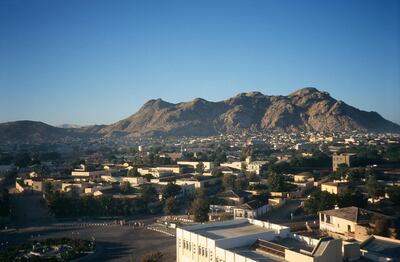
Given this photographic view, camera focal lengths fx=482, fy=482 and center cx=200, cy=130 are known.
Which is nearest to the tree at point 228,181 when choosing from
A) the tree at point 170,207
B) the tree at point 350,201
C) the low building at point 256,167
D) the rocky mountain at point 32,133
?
the low building at point 256,167

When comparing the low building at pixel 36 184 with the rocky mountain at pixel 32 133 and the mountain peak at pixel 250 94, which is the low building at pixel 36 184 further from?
the mountain peak at pixel 250 94

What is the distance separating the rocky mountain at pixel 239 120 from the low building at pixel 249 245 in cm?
12004

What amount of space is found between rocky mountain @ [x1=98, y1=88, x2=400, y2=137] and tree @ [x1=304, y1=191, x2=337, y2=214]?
10819 cm

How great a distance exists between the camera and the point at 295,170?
43312mm

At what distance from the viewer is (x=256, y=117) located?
149500 millimetres

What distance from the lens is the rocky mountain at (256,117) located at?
137250 mm

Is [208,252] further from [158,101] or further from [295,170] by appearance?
[158,101]

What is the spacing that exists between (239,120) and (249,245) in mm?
132534

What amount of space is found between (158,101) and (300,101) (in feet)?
201

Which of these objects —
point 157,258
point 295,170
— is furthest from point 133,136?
point 157,258

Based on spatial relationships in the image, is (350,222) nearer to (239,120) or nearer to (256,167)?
(256,167)

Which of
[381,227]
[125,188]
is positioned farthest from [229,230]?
[125,188]

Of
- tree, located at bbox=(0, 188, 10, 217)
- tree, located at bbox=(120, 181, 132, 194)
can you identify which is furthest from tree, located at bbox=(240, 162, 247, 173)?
tree, located at bbox=(0, 188, 10, 217)

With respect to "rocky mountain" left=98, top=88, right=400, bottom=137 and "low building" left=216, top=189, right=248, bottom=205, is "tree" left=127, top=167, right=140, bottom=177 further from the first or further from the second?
"rocky mountain" left=98, top=88, right=400, bottom=137
